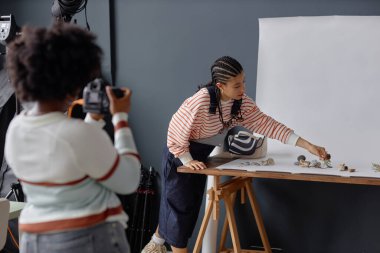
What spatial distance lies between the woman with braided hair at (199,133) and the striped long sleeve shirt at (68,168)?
3.97ft

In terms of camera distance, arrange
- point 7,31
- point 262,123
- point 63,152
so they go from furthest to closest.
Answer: point 7,31 < point 262,123 < point 63,152

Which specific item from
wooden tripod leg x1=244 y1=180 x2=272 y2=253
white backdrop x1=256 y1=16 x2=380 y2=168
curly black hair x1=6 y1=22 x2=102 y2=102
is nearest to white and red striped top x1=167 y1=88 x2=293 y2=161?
white backdrop x1=256 y1=16 x2=380 y2=168

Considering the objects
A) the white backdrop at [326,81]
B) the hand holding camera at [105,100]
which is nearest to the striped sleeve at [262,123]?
the white backdrop at [326,81]

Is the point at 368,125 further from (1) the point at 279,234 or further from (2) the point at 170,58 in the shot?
(2) the point at 170,58

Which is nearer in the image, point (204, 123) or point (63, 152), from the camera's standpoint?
point (63, 152)

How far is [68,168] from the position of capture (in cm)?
116

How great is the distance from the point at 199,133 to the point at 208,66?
0.74 metres

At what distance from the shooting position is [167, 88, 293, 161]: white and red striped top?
247 centimetres

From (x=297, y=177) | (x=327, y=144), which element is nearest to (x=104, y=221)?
(x=297, y=177)

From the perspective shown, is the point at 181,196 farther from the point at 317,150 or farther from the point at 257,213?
the point at 317,150

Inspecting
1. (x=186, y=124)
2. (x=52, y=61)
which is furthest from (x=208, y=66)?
(x=52, y=61)

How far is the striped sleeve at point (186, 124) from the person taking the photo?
8.07ft

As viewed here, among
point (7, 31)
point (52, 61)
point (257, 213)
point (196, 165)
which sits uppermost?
point (7, 31)

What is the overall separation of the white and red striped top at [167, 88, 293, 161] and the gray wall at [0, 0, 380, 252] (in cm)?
42
